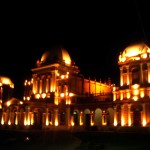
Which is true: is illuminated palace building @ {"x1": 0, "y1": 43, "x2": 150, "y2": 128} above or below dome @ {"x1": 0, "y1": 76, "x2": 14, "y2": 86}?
below

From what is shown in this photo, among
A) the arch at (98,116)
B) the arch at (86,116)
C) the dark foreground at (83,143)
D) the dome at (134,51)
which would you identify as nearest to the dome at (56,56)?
the arch at (86,116)

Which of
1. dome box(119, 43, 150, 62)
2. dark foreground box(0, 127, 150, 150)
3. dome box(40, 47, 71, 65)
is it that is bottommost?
dark foreground box(0, 127, 150, 150)

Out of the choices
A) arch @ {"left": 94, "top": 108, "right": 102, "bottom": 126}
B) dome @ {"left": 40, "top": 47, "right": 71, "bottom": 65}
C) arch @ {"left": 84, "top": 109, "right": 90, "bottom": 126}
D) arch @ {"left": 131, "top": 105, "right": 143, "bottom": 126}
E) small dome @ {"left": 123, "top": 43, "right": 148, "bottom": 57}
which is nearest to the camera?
arch @ {"left": 131, "top": 105, "right": 143, "bottom": 126}

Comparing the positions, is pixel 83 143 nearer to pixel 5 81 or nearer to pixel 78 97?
pixel 78 97

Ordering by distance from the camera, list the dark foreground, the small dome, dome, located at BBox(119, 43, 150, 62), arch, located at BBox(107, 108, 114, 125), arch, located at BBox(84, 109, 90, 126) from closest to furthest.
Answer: the dark foreground, dome, located at BBox(119, 43, 150, 62), the small dome, arch, located at BBox(107, 108, 114, 125), arch, located at BBox(84, 109, 90, 126)

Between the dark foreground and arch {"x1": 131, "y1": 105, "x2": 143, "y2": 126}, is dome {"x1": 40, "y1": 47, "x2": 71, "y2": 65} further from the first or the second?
the dark foreground

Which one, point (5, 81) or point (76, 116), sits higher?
point (5, 81)

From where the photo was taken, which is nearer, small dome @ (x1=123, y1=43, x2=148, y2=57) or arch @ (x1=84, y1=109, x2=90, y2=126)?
small dome @ (x1=123, y1=43, x2=148, y2=57)

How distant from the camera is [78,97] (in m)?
66.9

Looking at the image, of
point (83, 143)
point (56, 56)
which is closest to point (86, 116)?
point (56, 56)

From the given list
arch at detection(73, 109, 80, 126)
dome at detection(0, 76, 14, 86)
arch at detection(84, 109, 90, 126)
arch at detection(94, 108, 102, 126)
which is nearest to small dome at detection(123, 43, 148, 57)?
arch at detection(94, 108, 102, 126)

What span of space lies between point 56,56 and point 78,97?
12.0 m

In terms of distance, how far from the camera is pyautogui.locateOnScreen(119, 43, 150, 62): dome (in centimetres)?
5352

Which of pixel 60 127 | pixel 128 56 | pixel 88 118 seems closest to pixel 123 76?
pixel 128 56
